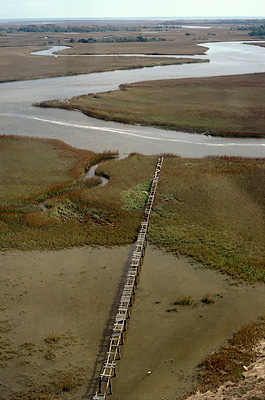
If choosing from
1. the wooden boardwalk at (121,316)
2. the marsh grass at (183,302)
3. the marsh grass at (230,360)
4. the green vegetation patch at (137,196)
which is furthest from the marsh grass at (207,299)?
the green vegetation patch at (137,196)

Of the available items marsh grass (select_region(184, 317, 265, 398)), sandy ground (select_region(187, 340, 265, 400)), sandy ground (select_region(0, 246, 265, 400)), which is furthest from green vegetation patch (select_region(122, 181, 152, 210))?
sandy ground (select_region(187, 340, 265, 400))

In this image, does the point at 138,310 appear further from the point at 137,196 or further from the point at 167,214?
the point at 137,196

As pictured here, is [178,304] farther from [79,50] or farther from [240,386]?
[79,50]

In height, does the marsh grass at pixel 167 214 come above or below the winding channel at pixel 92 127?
below

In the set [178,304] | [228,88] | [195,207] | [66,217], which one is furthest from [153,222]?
[228,88]

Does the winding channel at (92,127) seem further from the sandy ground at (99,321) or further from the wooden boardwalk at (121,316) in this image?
the sandy ground at (99,321)

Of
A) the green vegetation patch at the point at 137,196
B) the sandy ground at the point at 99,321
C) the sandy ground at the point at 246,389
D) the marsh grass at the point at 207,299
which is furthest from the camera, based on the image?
the green vegetation patch at the point at 137,196

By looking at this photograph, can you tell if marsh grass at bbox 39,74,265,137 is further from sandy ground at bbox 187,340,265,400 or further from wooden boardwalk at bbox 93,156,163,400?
sandy ground at bbox 187,340,265,400
